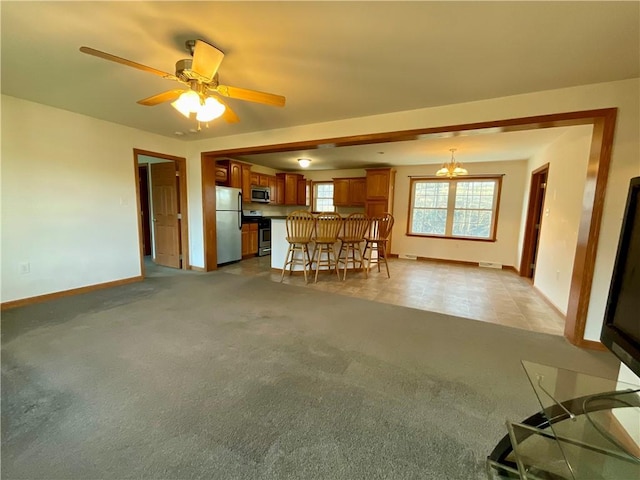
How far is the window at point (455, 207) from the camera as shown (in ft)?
19.5

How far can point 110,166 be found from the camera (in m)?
3.80

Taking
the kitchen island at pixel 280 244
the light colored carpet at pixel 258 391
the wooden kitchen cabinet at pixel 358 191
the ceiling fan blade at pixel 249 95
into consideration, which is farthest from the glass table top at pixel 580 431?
the wooden kitchen cabinet at pixel 358 191

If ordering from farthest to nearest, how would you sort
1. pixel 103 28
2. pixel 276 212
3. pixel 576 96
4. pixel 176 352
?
pixel 276 212 → pixel 576 96 → pixel 176 352 → pixel 103 28

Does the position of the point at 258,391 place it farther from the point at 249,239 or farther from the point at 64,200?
the point at 249,239

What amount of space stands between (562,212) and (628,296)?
3.17m

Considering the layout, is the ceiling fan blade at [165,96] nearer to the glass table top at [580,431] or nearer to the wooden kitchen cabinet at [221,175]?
the glass table top at [580,431]

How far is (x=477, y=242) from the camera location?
6.02m

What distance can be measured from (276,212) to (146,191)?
315 centimetres

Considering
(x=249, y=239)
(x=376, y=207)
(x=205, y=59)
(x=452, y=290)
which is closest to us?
(x=205, y=59)

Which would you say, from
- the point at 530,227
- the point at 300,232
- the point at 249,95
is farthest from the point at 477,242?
the point at 249,95

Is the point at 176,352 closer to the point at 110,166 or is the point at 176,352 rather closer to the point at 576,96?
the point at 110,166

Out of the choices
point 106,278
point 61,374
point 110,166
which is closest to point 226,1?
point 61,374

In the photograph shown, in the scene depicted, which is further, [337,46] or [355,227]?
[355,227]

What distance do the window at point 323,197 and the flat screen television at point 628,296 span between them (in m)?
6.53
